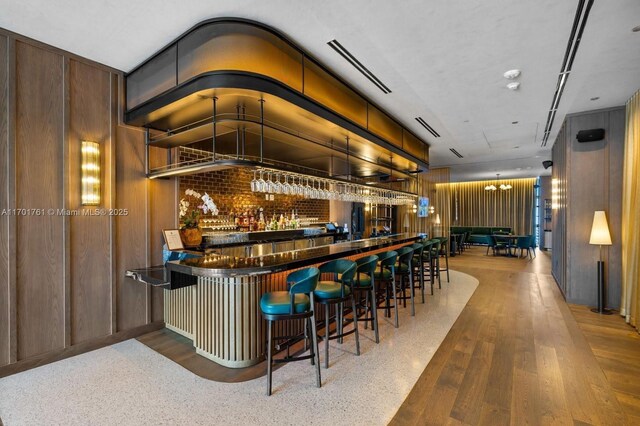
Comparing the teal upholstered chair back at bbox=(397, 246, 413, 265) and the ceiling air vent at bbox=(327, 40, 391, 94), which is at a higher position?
the ceiling air vent at bbox=(327, 40, 391, 94)

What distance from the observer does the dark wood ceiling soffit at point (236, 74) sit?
107 inches

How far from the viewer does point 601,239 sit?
473cm

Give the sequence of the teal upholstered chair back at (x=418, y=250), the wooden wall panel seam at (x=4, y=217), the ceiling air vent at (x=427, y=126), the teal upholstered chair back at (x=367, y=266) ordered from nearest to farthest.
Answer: the wooden wall panel seam at (x=4, y=217), the teal upholstered chair back at (x=367, y=266), the teal upholstered chair back at (x=418, y=250), the ceiling air vent at (x=427, y=126)

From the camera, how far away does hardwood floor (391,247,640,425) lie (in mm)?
2316

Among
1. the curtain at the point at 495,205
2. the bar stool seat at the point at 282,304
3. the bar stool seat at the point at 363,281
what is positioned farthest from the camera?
the curtain at the point at 495,205

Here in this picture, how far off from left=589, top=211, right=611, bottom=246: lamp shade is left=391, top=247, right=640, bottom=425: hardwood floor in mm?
1152

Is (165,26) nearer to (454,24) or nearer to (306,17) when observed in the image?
(306,17)

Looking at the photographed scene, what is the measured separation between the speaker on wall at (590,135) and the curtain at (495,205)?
11.7 m

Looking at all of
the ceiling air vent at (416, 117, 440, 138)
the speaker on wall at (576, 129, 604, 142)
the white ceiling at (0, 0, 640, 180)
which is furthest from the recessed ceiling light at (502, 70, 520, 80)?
the speaker on wall at (576, 129, 604, 142)

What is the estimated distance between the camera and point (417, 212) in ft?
34.6

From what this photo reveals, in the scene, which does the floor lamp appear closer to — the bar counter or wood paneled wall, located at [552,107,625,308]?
wood paneled wall, located at [552,107,625,308]

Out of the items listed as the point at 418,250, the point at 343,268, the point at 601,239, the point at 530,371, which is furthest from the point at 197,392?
the point at 601,239

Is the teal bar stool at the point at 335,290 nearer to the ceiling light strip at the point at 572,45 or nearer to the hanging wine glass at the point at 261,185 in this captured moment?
the hanging wine glass at the point at 261,185

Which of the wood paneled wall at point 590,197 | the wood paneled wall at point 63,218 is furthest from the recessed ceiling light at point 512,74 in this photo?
the wood paneled wall at point 63,218
